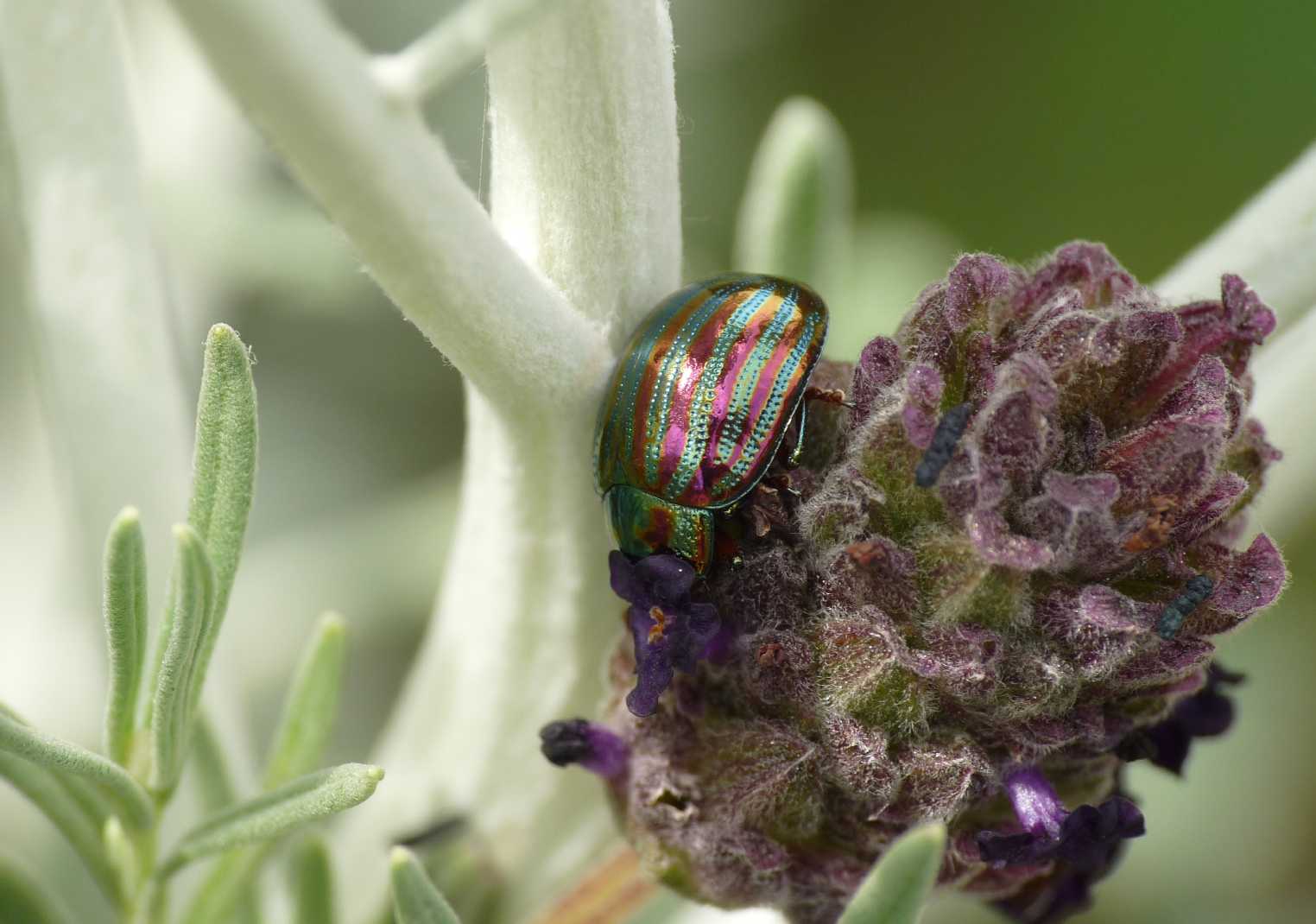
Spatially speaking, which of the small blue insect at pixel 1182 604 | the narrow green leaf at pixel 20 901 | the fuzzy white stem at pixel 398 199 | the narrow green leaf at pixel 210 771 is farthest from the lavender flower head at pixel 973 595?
the narrow green leaf at pixel 20 901

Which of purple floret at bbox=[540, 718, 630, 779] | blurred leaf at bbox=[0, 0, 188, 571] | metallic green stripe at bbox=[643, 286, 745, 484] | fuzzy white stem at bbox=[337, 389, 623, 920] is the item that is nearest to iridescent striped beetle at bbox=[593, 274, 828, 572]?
metallic green stripe at bbox=[643, 286, 745, 484]

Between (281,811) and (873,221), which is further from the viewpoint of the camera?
(873,221)

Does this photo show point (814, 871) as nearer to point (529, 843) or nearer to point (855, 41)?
point (529, 843)

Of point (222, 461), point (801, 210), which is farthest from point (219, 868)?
point (801, 210)

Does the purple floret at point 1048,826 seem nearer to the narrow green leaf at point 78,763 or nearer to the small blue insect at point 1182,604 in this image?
the small blue insect at point 1182,604

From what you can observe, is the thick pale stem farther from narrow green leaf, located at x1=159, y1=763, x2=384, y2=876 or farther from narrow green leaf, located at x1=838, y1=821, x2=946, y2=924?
narrow green leaf, located at x1=838, y1=821, x2=946, y2=924

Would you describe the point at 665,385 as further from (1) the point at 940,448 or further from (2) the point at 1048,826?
(2) the point at 1048,826
